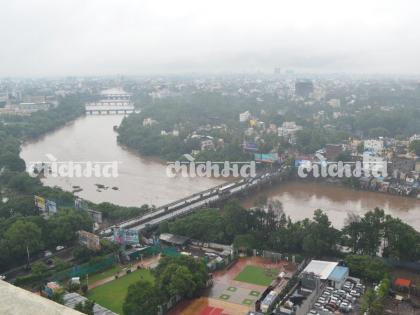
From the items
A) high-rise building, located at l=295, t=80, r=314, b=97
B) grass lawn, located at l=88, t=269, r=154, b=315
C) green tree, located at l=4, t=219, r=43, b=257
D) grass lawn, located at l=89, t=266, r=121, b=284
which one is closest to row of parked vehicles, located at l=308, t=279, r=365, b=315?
grass lawn, located at l=88, t=269, r=154, b=315

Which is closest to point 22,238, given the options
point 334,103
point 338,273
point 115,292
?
point 115,292

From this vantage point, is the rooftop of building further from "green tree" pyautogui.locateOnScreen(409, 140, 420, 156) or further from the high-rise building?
the high-rise building

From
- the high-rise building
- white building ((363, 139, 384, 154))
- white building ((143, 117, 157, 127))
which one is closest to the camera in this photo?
white building ((363, 139, 384, 154))

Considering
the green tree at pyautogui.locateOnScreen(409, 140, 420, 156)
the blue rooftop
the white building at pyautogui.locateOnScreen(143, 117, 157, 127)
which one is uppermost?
the white building at pyautogui.locateOnScreen(143, 117, 157, 127)

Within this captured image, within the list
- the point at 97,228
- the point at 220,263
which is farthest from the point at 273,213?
the point at 97,228

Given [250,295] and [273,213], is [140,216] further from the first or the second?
[250,295]
